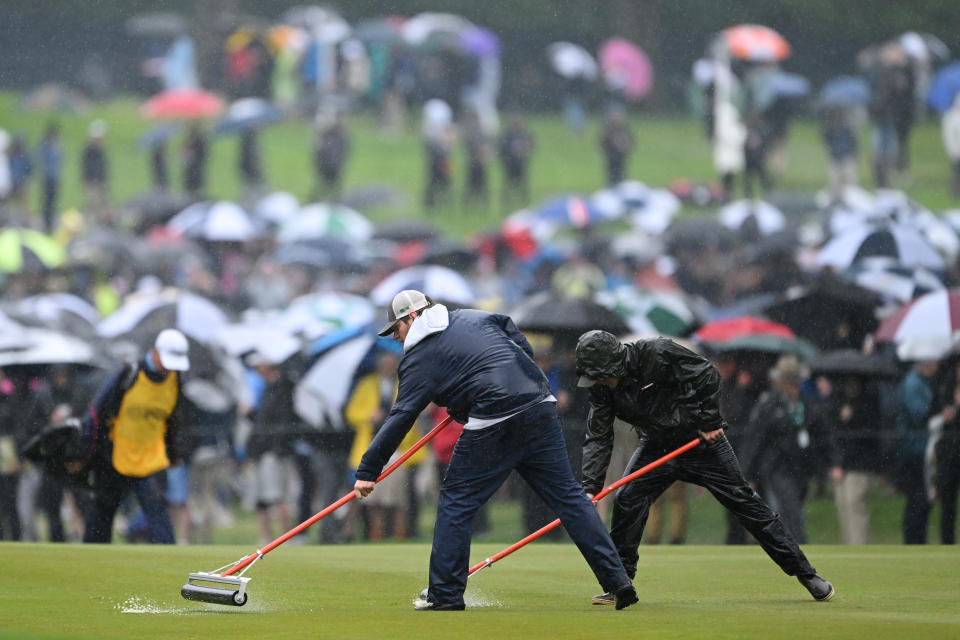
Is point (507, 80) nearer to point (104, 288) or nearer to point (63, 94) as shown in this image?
point (63, 94)

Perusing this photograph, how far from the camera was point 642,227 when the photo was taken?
3119cm

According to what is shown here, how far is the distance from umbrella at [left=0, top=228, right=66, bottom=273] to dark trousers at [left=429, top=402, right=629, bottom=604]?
15733 mm

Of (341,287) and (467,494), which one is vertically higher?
(467,494)

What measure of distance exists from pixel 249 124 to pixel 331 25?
1110 cm

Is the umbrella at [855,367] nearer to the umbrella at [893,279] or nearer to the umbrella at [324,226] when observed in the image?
the umbrella at [893,279]

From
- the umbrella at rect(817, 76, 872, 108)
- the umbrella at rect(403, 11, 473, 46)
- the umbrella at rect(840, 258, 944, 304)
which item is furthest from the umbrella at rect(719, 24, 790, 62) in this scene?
the umbrella at rect(840, 258, 944, 304)

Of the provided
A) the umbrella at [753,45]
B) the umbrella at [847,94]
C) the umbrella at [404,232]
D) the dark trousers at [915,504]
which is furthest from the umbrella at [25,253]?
the umbrella at [847,94]

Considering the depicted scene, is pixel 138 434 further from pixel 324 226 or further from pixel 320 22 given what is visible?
pixel 320 22

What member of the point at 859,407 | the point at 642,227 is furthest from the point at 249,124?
the point at 859,407

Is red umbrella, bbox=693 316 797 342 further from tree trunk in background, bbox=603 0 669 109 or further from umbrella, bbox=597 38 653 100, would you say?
tree trunk in background, bbox=603 0 669 109

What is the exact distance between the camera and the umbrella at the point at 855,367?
15.0m

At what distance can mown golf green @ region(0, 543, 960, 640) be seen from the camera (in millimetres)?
8000

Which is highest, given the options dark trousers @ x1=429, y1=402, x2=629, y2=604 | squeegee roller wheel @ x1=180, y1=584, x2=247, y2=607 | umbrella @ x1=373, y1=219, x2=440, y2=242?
dark trousers @ x1=429, y1=402, x2=629, y2=604

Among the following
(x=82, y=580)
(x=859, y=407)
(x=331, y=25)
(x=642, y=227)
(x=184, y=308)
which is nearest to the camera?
(x=82, y=580)
